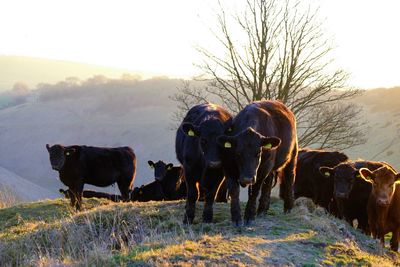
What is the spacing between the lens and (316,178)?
49.0 feet

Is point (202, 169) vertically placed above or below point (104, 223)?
above

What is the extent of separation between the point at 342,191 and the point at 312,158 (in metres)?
3.30

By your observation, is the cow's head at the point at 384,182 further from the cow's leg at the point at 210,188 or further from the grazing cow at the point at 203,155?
the cow's leg at the point at 210,188

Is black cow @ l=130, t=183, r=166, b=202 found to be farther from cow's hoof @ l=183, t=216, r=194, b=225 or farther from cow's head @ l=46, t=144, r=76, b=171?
cow's hoof @ l=183, t=216, r=194, b=225

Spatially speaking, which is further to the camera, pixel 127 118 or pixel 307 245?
pixel 127 118

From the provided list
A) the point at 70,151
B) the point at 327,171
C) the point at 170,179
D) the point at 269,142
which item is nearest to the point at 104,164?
Result: the point at 70,151

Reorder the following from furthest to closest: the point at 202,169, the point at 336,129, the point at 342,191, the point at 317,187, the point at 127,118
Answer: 1. the point at 127,118
2. the point at 336,129
3. the point at 317,187
4. the point at 342,191
5. the point at 202,169

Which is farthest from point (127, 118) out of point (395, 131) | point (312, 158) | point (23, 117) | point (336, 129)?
point (312, 158)

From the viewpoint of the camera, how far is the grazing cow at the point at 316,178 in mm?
14578

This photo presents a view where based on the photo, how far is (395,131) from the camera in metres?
54.1

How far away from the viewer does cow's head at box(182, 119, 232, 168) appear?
8.77m

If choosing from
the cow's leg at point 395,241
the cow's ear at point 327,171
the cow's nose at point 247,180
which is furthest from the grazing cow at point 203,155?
the cow's ear at point 327,171

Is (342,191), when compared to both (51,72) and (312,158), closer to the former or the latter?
(312,158)

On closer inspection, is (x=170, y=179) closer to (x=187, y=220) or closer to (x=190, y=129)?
(x=187, y=220)
